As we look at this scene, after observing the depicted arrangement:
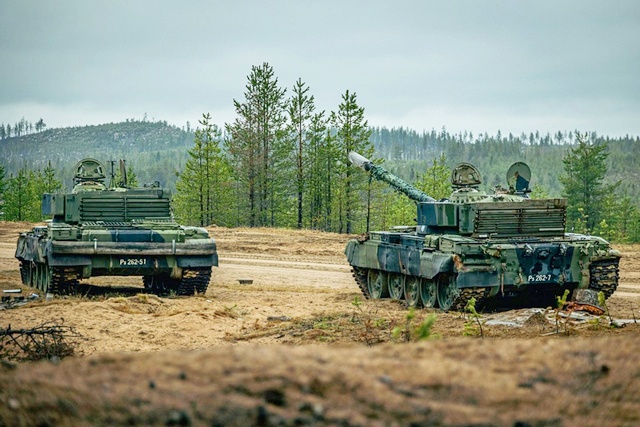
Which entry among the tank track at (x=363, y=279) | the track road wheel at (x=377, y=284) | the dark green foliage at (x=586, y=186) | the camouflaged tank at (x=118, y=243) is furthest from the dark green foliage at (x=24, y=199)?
the track road wheel at (x=377, y=284)

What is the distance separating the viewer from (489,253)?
1550cm

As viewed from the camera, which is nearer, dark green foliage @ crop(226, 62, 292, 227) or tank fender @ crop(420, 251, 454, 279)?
tank fender @ crop(420, 251, 454, 279)

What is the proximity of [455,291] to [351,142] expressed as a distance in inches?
1301

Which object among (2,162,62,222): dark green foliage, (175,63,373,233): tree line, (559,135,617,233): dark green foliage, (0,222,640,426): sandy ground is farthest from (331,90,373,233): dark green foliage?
(0,222,640,426): sandy ground

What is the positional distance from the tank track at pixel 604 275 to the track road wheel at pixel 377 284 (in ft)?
14.9

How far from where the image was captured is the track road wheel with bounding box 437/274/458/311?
15.6 m

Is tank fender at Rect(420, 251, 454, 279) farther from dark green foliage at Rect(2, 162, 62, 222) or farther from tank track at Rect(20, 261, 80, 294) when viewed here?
dark green foliage at Rect(2, 162, 62, 222)

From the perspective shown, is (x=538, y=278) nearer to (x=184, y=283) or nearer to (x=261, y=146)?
(x=184, y=283)

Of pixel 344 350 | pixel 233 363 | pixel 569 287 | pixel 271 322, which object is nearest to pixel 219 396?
pixel 233 363

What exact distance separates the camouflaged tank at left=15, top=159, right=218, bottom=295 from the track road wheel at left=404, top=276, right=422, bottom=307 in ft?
12.6

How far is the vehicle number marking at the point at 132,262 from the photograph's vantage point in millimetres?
17500

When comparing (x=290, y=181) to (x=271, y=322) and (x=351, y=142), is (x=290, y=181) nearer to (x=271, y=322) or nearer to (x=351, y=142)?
(x=351, y=142)

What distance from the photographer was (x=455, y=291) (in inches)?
611

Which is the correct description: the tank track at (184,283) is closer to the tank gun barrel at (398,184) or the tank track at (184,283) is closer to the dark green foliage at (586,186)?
the tank gun barrel at (398,184)
